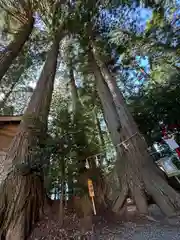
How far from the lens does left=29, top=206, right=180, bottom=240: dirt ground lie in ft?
8.79

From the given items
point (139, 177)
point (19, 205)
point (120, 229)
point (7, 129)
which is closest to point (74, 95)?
point (7, 129)

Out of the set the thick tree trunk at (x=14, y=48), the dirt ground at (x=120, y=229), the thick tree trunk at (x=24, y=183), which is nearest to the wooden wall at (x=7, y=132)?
the thick tree trunk at (x=14, y=48)

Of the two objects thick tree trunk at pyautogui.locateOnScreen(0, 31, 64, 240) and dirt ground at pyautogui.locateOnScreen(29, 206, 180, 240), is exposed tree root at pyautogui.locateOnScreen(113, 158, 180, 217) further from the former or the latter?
thick tree trunk at pyautogui.locateOnScreen(0, 31, 64, 240)

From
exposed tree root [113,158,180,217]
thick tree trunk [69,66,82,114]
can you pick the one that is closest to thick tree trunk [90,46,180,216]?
exposed tree root [113,158,180,217]

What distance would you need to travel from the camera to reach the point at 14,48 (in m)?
6.66

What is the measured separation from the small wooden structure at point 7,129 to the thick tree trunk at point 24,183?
5.02 feet

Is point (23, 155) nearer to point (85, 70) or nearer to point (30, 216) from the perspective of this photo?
point (30, 216)

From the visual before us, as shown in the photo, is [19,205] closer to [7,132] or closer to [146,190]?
[146,190]

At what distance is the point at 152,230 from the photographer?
2.77m

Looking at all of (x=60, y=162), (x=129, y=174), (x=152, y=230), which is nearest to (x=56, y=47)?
(x=60, y=162)

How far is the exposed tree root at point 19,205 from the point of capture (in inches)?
106

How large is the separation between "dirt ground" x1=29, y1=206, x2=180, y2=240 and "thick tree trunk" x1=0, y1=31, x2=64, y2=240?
0.23 m

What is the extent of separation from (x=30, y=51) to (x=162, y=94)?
622 cm

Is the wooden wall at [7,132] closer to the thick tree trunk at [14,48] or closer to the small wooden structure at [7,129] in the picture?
the small wooden structure at [7,129]
